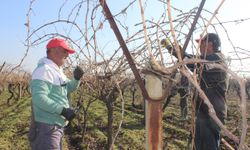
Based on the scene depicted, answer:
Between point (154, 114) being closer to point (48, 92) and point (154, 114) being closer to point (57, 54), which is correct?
point (48, 92)

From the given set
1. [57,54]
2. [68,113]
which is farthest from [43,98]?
[57,54]

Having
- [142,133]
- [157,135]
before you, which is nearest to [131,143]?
[142,133]

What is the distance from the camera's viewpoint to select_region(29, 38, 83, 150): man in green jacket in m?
3.00

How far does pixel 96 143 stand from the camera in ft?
25.3

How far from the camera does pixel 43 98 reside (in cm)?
294

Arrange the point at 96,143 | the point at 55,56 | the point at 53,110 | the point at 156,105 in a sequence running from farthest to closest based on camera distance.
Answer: the point at 96,143 → the point at 55,56 → the point at 53,110 → the point at 156,105

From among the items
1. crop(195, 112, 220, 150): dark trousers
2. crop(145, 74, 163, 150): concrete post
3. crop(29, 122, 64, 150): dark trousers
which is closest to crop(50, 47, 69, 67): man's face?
crop(29, 122, 64, 150): dark trousers

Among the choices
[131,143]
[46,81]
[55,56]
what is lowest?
Result: [131,143]

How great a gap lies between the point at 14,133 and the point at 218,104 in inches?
234

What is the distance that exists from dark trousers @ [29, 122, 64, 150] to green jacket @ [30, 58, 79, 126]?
0.16ft

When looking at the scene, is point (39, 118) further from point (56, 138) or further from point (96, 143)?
point (96, 143)

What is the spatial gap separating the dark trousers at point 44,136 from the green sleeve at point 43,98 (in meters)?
0.18

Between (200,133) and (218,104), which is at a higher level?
(218,104)

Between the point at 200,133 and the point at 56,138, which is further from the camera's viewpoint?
the point at 200,133
